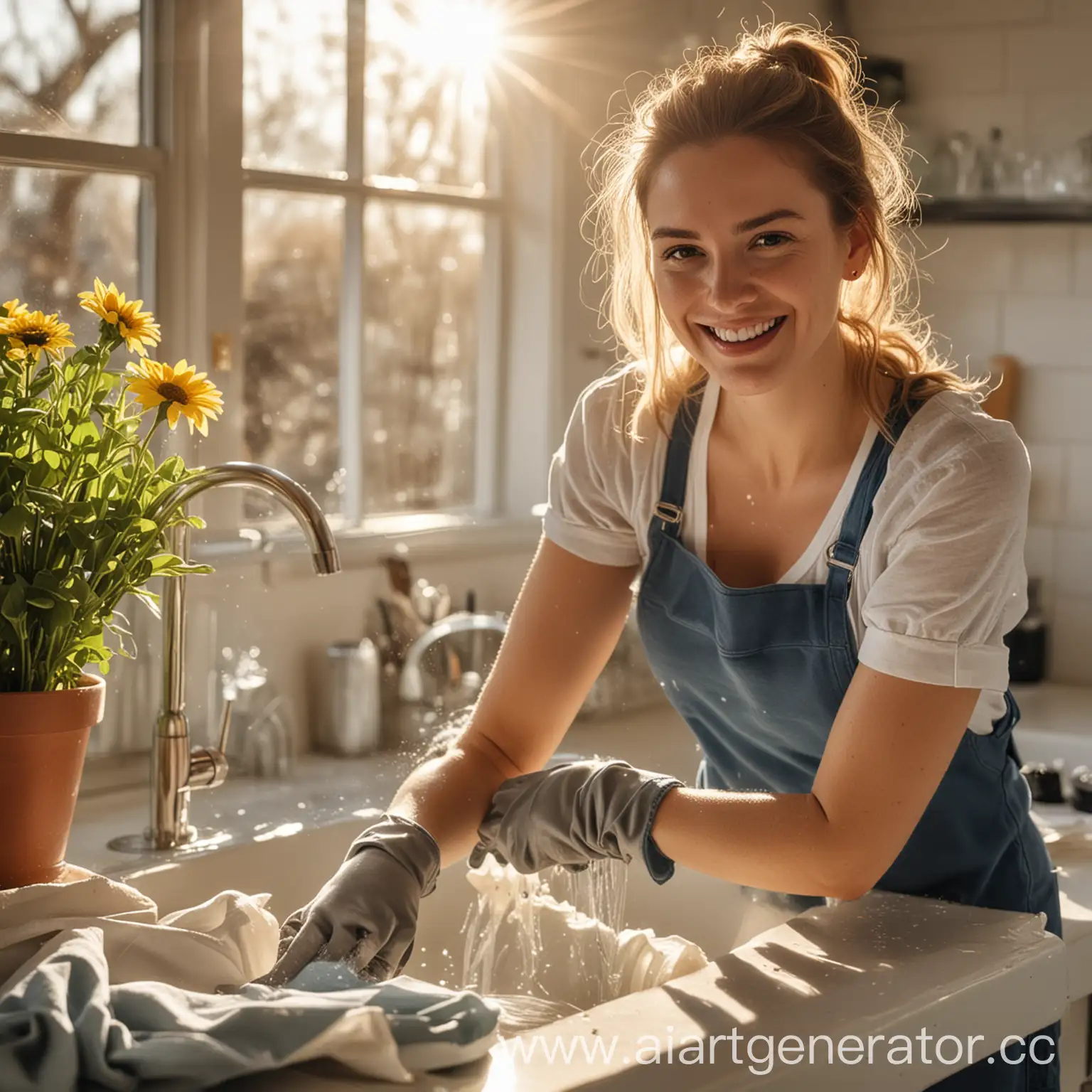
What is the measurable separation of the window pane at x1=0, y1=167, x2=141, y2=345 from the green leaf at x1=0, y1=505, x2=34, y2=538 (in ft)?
2.79

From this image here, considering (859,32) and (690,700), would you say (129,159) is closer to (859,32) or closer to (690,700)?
(690,700)

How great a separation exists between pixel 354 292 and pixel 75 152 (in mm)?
639

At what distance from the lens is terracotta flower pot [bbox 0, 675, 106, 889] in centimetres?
124

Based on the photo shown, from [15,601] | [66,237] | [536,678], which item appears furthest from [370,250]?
[15,601]

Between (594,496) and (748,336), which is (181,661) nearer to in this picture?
(594,496)

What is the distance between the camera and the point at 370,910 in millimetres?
1233

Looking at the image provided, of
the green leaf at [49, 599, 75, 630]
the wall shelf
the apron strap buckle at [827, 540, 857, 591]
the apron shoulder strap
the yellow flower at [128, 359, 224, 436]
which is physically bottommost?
the green leaf at [49, 599, 75, 630]

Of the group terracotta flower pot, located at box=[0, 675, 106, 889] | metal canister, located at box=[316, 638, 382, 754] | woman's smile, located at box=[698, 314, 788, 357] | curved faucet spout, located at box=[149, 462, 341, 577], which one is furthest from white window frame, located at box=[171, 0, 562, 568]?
woman's smile, located at box=[698, 314, 788, 357]

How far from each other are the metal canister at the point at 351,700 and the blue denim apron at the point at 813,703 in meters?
0.76

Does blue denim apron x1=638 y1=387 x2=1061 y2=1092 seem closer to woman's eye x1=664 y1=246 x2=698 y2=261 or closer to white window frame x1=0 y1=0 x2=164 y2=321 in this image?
woman's eye x1=664 y1=246 x2=698 y2=261

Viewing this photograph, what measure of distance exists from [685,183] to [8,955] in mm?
847

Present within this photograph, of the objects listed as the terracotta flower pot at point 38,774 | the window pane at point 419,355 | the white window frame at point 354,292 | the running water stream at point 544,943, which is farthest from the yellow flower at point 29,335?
the window pane at point 419,355

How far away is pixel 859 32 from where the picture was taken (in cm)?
317

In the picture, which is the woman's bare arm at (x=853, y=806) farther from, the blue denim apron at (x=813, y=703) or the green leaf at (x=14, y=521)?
the green leaf at (x=14, y=521)
